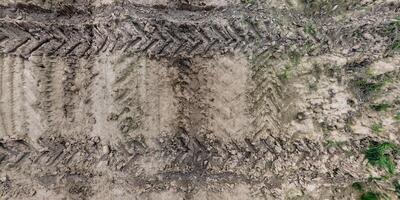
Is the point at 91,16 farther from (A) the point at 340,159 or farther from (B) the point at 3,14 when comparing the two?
(A) the point at 340,159

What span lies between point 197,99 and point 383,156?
164 cm

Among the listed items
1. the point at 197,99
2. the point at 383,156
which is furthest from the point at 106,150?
the point at 383,156

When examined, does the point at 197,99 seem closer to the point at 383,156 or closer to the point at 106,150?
the point at 106,150

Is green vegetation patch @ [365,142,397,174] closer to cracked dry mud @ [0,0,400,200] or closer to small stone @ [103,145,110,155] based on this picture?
cracked dry mud @ [0,0,400,200]

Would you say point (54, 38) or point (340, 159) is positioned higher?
point (54, 38)

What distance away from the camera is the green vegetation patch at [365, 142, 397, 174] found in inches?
124

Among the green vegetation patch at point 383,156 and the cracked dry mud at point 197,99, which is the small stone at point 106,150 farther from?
the green vegetation patch at point 383,156

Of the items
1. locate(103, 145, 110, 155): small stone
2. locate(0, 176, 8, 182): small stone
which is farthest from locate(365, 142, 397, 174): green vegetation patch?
locate(0, 176, 8, 182): small stone

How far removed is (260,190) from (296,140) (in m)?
0.54

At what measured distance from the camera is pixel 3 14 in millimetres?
3131

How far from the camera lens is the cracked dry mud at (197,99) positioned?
10.6 feet

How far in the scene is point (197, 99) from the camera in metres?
3.42

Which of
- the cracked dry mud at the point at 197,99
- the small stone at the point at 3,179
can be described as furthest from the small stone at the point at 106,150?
the small stone at the point at 3,179

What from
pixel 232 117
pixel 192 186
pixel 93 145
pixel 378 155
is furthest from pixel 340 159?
pixel 93 145
